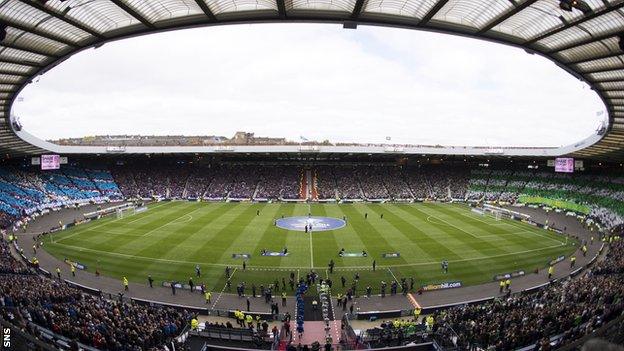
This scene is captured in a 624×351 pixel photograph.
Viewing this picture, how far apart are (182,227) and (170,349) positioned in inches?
1248

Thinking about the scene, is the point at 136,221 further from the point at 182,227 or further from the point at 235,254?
the point at 235,254

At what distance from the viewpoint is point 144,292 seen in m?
28.6

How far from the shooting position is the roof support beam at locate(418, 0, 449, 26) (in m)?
15.4

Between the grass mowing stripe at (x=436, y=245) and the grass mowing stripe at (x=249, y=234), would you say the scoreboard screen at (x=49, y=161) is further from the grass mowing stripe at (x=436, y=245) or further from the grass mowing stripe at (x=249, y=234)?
the grass mowing stripe at (x=436, y=245)

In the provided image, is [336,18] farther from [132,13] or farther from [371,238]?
[371,238]

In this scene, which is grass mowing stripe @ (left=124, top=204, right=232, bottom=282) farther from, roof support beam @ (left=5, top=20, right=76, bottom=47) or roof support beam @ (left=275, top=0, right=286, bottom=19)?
roof support beam @ (left=275, top=0, right=286, bottom=19)

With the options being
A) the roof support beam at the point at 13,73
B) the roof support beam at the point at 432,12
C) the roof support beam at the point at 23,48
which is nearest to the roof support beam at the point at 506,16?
the roof support beam at the point at 432,12

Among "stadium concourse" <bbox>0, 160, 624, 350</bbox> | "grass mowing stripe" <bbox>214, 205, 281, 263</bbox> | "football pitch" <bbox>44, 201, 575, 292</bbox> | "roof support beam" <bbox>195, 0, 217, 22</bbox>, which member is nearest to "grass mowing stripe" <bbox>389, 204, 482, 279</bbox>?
"football pitch" <bbox>44, 201, 575, 292</bbox>

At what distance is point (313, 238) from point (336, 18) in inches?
1138

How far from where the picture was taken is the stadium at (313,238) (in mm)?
17219

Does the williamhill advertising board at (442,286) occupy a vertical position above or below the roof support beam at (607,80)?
below

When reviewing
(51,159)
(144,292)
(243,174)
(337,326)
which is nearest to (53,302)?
(144,292)

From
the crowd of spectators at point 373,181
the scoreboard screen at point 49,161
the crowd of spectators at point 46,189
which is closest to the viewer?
the crowd of spectators at point 46,189

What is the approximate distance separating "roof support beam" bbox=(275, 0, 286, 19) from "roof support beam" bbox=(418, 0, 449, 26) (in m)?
5.56
